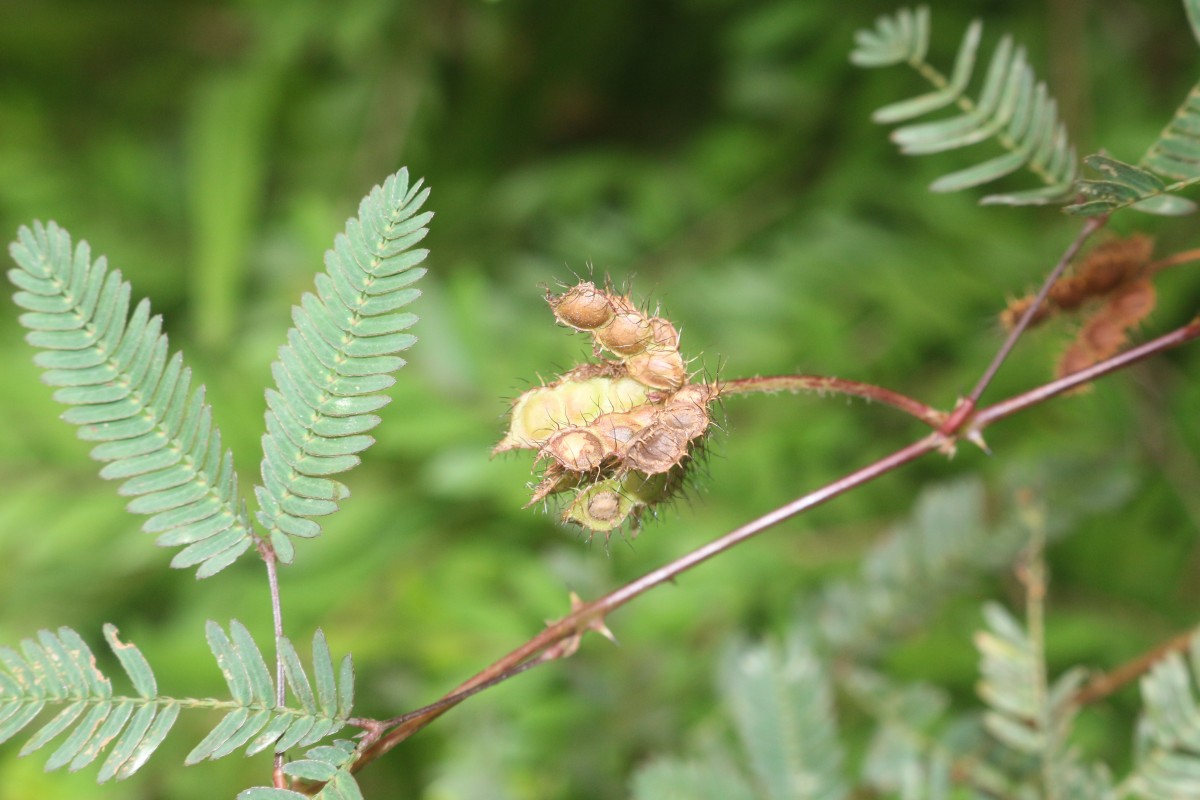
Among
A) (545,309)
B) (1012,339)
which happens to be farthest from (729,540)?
(545,309)

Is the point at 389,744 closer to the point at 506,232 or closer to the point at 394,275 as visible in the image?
A: the point at 394,275

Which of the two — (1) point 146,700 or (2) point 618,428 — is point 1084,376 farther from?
(1) point 146,700

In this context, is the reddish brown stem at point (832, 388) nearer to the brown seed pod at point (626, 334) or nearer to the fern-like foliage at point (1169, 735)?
the brown seed pod at point (626, 334)

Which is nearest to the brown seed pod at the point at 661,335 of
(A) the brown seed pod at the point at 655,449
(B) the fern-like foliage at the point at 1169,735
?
(A) the brown seed pod at the point at 655,449

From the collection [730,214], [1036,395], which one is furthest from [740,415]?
[1036,395]

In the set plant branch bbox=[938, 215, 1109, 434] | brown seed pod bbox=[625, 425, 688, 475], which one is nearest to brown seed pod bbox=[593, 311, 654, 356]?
brown seed pod bbox=[625, 425, 688, 475]

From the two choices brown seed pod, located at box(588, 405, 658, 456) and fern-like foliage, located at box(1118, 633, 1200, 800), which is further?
fern-like foliage, located at box(1118, 633, 1200, 800)

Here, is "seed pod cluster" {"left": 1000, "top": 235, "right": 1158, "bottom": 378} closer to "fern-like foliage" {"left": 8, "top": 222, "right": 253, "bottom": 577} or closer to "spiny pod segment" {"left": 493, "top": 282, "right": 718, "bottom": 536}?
"spiny pod segment" {"left": 493, "top": 282, "right": 718, "bottom": 536}
